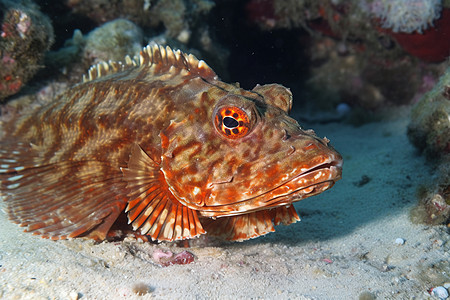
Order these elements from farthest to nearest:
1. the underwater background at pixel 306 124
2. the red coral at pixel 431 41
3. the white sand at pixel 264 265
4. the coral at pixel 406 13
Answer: the red coral at pixel 431 41 → the coral at pixel 406 13 → the underwater background at pixel 306 124 → the white sand at pixel 264 265

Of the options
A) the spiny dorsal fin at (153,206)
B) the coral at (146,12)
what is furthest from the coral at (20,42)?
the spiny dorsal fin at (153,206)

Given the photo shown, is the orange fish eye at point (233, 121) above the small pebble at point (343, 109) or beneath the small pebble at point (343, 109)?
above

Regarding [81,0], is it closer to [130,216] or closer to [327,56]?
[130,216]

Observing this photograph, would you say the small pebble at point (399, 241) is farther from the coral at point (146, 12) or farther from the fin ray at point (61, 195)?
the coral at point (146, 12)

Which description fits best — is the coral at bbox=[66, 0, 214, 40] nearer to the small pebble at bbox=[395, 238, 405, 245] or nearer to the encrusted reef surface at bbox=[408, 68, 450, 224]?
the encrusted reef surface at bbox=[408, 68, 450, 224]

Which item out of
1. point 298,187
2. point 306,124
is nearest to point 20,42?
point 298,187

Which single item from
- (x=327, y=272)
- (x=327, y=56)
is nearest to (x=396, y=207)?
(x=327, y=272)

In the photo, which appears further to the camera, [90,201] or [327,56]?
[327,56]
